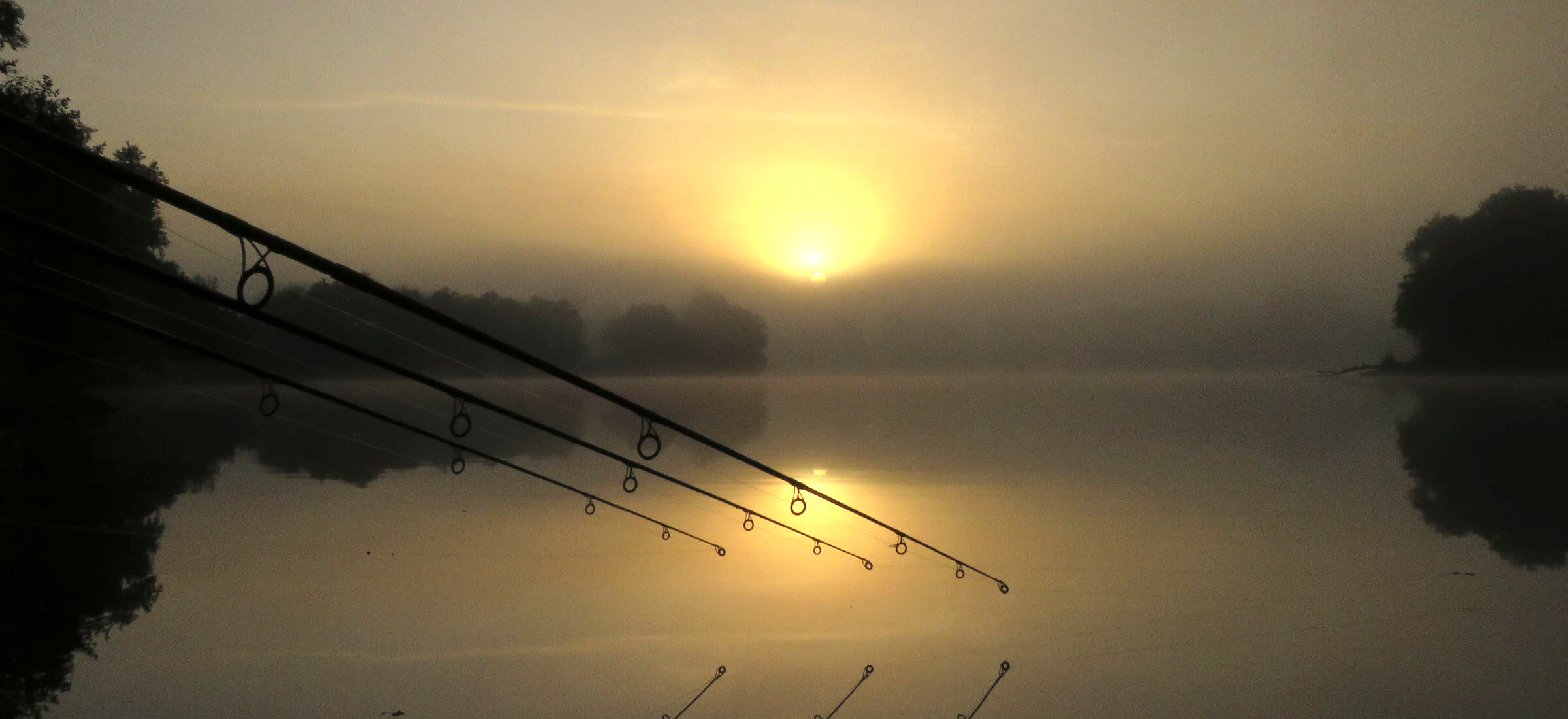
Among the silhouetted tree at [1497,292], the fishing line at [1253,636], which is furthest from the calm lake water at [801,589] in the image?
the silhouetted tree at [1497,292]

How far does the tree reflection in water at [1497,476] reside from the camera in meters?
A: 15.6

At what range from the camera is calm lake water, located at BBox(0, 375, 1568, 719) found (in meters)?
8.22

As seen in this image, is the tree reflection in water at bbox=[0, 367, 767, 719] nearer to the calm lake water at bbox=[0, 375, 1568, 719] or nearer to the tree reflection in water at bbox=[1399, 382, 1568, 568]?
the calm lake water at bbox=[0, 375, 1568, 719]

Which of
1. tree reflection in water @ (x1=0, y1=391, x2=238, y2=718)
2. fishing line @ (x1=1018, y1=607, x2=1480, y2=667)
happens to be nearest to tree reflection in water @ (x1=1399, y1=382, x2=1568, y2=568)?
fishing line @ (x1=1018, y1=607, x2=1480, y2=667)

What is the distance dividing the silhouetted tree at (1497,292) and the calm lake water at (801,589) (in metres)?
55.3

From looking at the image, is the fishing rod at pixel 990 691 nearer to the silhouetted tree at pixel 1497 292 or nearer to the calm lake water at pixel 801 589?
the calm lake water at pixel 801 589

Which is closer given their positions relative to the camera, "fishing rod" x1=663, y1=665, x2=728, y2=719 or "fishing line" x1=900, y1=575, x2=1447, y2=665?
"fishing rod" x1=663, y1=665, x2=728, y2=719

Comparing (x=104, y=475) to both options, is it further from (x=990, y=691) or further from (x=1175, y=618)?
(x=1175, y=618)

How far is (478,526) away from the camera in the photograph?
625 inches

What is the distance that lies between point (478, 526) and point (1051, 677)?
33.9ft

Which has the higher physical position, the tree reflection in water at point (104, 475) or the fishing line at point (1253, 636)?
the fishing line at point (1253, 636)

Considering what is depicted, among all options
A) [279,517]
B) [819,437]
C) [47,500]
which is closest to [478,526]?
[279,517]

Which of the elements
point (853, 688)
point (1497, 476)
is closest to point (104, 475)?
point (853, 688)

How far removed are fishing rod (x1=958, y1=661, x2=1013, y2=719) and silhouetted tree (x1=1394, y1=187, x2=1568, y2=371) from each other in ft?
262
